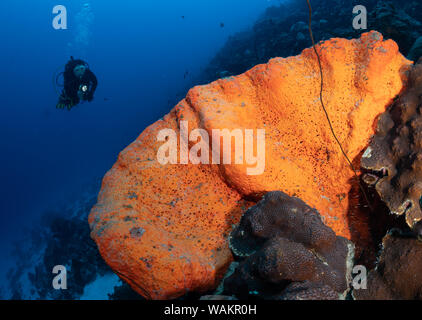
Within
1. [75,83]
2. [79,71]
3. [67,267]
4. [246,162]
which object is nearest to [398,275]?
[246,162]

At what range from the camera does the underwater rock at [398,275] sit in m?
1.61

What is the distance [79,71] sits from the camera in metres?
8.22

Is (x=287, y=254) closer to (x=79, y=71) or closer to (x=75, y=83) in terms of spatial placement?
(x=79, y=71)

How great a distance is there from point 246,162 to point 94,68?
368 ft

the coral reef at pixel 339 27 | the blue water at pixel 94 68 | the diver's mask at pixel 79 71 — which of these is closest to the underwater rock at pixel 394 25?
the coral reef at pixel 339 27

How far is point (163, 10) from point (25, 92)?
7313 cm

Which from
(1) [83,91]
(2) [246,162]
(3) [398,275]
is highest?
(1) [83,91]

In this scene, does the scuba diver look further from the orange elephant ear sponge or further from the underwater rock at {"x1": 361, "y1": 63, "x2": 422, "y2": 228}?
the underwater rock at {"x1": 361, "y1": 63, "x2": 422, "y2": 228}

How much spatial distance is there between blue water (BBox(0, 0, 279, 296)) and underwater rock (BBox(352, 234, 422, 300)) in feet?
166

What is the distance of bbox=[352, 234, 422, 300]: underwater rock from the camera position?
161cm

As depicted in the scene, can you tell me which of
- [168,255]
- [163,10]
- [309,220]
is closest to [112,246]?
[168,255]

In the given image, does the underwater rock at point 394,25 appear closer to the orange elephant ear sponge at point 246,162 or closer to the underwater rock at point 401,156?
the orange elephant ear sponge at point 246,162

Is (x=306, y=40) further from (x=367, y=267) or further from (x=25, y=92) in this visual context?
(x=25, y=92)

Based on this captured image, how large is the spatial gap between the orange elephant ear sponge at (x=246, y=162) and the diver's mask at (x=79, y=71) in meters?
7.34
